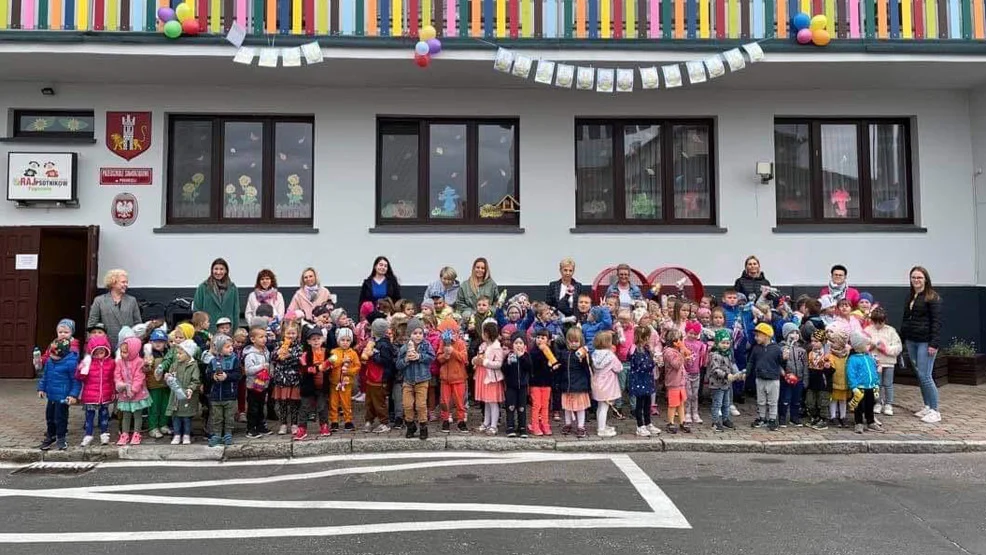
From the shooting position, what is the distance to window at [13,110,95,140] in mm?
10805

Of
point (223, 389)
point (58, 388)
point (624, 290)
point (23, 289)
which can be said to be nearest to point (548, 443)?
point (624, 290)

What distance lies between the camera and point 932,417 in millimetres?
7965

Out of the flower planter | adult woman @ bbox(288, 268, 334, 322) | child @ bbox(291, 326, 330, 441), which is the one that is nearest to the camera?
child @ bbox(291, 326, 330, 441)

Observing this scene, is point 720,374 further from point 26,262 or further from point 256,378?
point 26,262

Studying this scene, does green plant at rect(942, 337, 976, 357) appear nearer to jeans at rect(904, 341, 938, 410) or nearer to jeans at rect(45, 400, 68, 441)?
jeans at rect(904, 341, 938, 410)

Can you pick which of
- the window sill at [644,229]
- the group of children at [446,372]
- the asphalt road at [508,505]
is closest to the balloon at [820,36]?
the window sill at [644,229]

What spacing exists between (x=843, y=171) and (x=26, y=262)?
45.6 feet

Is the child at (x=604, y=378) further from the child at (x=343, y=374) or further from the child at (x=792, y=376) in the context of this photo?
the child at (x=343, y=374)

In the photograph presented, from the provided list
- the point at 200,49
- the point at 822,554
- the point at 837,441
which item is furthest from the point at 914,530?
the point at 200,49

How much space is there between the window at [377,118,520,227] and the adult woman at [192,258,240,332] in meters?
3.42

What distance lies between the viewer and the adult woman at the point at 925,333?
8000 mm

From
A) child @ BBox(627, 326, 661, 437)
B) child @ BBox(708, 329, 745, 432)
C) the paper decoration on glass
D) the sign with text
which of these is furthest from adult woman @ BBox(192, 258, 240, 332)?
child @ BBox(708, 329, 745, 432)

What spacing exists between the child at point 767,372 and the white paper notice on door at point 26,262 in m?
10.8

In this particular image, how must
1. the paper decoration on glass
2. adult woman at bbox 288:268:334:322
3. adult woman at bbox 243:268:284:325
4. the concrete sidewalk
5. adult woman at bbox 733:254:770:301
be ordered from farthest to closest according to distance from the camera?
1. the paper decoration on glass
2. adult woman at bbox 733:254:770:301
3. adult woman at bbox 288:268:334:322
4. adult woman at bbox 243:268:284:325
5. the concrete sidewalk
